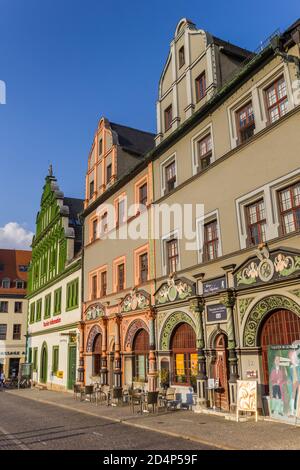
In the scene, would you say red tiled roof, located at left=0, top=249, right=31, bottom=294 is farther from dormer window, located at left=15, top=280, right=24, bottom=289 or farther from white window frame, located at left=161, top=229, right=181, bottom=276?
white window frame, located at left=161, top=229, right=181, bottom=276

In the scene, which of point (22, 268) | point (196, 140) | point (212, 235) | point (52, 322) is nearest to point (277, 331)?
point (212, 235)

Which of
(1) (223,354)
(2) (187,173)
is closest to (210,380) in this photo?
(1) (223,354)

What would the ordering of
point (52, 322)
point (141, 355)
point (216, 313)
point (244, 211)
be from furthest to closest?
point (52, 322) → point (141, 355) → point (216, 313) → point (244, 211)

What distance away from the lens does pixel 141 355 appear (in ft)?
76.9

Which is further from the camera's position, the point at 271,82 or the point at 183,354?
the point at 183,354

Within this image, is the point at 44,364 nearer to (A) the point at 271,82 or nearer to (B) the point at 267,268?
(B) the point at 267,268

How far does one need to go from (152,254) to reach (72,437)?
11.4 m

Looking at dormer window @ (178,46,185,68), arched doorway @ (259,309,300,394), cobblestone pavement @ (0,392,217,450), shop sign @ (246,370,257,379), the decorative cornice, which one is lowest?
cobblestone pavement @ (0,392,217,450)

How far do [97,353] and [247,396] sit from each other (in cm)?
1584

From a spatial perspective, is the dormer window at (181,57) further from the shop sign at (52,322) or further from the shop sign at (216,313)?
the shop sign at (52,322)

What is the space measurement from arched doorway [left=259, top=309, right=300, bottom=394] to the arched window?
15.0 m

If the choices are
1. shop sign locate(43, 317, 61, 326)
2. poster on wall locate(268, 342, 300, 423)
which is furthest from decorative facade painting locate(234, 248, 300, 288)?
shop sign locate(43, 317, 61, 326)

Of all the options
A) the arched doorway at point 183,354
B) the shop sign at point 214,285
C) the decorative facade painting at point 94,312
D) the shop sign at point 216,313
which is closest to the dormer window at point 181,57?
the shop sign at point 214,285

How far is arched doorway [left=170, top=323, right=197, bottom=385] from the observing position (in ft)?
63.1
